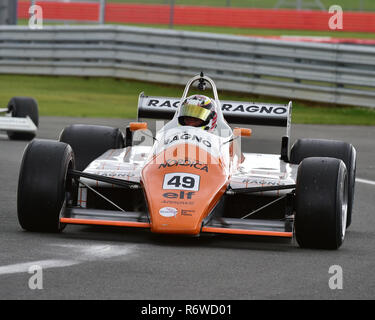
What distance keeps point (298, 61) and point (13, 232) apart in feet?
48.9

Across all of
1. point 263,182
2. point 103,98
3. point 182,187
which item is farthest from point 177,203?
point 103,98

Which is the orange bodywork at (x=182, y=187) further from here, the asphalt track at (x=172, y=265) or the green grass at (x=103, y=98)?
the green grass at (x=103, y=98)

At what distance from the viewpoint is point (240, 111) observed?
11594mm

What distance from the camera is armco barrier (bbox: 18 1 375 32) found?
170ft

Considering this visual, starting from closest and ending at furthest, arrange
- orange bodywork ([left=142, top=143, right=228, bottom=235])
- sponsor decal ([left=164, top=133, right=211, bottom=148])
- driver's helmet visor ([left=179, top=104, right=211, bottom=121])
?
1. orange bodywork ([left=142, top=143, right=228, bottom=235])
2. sponsor decal ([left=164, top=133, right=211, bottom=148])
3. driver's helmet visor ([left=179, top=104, right=211, bottom=121])

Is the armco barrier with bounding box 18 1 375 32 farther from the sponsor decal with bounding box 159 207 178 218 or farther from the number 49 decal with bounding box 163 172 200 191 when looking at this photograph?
the sponsor decal with bounding box 159 207 178 218

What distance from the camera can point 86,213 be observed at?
8773 millimetres

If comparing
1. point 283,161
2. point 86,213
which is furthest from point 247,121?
point 86,213

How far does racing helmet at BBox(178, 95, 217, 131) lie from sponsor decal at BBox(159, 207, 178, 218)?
5.84 feet

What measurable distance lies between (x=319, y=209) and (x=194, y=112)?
2.03 metres

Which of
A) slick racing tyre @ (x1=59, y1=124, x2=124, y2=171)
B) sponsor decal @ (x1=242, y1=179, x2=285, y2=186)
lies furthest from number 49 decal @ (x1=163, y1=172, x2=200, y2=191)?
slick racing tyre @ (x1=59, y1=124, x2=124, y2=171)

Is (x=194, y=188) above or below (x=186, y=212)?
above

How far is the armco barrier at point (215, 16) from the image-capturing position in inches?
2042

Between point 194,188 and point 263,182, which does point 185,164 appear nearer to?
point 194,188
